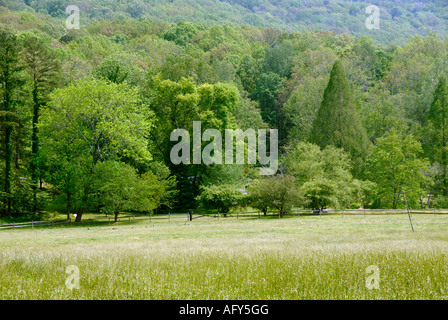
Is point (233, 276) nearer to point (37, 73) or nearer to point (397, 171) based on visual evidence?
point (397, 171)

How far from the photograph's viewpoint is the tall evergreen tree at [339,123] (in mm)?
47438

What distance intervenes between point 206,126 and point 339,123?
15929mm

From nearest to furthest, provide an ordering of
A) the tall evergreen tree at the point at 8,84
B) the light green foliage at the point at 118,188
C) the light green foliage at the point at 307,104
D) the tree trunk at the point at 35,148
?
the light green foliage at the point at 118,188 < the tall evergreen tree at the point at 8,84 < the tree trunk at the point at 35,148 < the light green foliage at the point at 307,104

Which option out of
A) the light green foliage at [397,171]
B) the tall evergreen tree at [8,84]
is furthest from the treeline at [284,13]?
the light green foliage at [397,171]

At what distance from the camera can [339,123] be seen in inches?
1908

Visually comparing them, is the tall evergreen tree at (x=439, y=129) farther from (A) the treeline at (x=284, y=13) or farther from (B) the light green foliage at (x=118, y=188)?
(A) the treeline at (x=284, y=13)

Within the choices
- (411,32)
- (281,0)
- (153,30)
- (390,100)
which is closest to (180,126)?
(390,100)

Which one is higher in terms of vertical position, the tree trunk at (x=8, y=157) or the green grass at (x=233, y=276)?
the tree trunk at (x=8, y=157)

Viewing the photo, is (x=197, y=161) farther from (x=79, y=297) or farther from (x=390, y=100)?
(x=79, y=297)

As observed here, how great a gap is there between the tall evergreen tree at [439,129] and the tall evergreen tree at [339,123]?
776 centimetres

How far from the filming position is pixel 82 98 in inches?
1385

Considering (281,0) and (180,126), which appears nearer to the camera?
(180,126)

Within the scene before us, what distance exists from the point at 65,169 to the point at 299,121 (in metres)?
38.8

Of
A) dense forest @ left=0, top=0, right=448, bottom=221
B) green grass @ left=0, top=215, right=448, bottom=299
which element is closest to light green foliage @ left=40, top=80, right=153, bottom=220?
dense forest @ left=0, top=0, right=448, bottom=221
